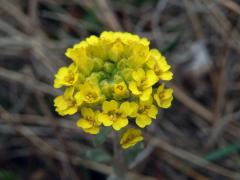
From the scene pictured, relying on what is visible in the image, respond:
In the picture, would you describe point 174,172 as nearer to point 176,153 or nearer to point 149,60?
point 176,153

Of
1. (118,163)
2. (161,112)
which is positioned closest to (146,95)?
(118,163)

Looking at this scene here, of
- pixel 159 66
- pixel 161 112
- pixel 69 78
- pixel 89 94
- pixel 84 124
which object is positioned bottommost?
pixel 84 124

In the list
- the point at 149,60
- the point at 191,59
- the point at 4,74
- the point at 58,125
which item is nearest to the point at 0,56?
the point at 4,74

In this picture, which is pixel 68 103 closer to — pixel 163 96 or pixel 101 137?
pixel 101 137

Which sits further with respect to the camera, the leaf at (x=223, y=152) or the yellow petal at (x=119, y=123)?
the leaf at (x=223, y=152)

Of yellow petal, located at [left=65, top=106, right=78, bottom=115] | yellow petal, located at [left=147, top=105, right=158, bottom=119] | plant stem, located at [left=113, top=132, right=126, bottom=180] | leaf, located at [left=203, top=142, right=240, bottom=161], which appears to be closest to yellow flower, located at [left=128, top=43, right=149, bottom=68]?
yellow petal, located at [left=147, top=105, right=158, bottom=119]

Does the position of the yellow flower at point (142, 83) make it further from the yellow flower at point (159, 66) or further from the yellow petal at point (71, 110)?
the yellow petal at point (71, 110)

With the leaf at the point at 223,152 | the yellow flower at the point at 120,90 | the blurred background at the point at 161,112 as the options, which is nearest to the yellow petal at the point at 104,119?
the yellow flower at the point at 120,90
